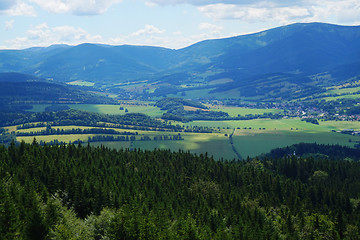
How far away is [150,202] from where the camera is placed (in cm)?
12838

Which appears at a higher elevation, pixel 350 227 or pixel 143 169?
pixel 143 169

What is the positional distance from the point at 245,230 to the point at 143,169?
80.9m

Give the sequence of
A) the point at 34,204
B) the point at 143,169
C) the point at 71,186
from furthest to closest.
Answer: the point at 143,169, the point at 71,186, the point at 34,204

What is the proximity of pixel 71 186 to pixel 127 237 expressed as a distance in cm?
4159

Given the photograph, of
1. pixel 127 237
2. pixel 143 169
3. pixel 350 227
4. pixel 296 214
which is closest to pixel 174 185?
pixel 143 169

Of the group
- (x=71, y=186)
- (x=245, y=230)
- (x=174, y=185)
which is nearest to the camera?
(x=245, y=230)

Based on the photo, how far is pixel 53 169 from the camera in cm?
12988

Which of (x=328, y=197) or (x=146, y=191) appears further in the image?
(x=328, y=197)

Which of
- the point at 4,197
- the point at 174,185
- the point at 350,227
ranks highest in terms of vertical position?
the point at 4,197

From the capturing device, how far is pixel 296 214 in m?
152

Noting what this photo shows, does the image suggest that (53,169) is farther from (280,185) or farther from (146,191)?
(280,185)

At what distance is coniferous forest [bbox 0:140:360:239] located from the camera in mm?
84500

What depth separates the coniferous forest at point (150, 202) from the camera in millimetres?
84500

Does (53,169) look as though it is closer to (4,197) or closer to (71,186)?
(71,186)
